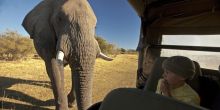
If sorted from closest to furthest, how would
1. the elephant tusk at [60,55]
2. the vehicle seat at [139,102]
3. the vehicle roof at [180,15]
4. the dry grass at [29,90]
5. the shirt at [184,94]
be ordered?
the vehicle seat at [139,102]
the shirt at [184,94]
the vehicle roof at [180,15]
the elephant tusk at [60,55]
the dry grass at [29,90]

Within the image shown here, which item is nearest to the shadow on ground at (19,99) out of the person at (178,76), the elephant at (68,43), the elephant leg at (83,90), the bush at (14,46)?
the elephant at (68,43)

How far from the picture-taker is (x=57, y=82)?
9.31 m

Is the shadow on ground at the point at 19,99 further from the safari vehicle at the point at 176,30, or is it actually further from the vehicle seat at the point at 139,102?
the vehicle seat at the point at 139,102

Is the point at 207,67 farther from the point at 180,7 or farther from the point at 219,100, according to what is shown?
the point at 219,100

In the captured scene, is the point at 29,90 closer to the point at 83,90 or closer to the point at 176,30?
the point at 83,90

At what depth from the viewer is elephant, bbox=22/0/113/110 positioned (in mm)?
8417

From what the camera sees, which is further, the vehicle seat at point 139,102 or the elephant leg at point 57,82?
the elephant leg at point 57,82

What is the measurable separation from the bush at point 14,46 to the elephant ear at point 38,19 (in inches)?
544

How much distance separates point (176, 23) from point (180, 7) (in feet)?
1.15

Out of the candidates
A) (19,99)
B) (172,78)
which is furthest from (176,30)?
(19,99)

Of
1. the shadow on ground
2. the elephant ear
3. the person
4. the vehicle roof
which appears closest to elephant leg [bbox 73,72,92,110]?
the vehicle roof

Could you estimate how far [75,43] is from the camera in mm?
8906

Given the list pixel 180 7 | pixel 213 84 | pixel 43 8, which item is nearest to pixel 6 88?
pixel 43 8

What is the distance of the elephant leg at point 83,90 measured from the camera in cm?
778
